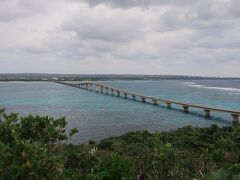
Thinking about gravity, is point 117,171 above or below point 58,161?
below

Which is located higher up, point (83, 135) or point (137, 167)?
point (137, 167)

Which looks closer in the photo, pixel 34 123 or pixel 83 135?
pixel 34 123

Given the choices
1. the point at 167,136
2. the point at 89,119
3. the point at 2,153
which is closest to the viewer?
the point at 2,153

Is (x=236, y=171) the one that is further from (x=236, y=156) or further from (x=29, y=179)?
(x=236, y=156)

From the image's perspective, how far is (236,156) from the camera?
891 cm

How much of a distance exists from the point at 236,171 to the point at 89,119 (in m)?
59.5

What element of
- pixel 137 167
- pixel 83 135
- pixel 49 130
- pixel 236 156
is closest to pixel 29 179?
pixel 49 130

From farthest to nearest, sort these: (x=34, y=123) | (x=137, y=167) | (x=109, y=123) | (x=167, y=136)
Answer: (x=109, y=123) < (x=167, y=136) < (x=137, y=167) < (x=34, y=123)

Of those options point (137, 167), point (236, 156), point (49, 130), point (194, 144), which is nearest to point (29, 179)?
point (49, 130)

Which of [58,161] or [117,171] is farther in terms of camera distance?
[117,171]

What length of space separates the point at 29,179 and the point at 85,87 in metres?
187

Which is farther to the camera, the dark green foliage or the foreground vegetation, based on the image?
the dark green foliage

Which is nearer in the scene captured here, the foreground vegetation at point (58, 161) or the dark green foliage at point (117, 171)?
the foreground vegetation at point (58, 161)

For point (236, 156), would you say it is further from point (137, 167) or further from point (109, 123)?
point (109, 123)
